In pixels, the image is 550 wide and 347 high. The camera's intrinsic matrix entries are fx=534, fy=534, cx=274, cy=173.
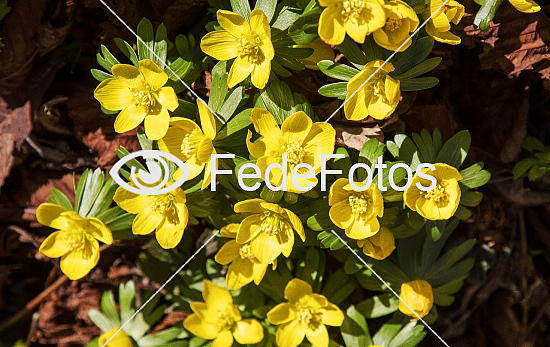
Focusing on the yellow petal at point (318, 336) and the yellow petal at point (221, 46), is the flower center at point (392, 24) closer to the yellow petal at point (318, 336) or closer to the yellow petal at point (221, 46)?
the yellow petal at point (221, 46)

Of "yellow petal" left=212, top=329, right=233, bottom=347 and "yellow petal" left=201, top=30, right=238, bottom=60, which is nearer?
"yellow petal" left=201, top=30, right=238, bottom=60

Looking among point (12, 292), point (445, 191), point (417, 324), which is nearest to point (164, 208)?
point (445, 191)

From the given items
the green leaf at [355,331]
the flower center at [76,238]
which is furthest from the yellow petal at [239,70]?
the green leaf at [355,331]

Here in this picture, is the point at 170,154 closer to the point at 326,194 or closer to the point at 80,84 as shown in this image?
the point at 326,194

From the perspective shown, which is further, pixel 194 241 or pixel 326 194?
pixel 194 241

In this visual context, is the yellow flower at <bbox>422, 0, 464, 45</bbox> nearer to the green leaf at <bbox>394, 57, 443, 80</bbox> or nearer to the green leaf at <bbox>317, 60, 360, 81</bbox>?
→ the green leaf at <bbox>394, 57, 443, 80</bbox>

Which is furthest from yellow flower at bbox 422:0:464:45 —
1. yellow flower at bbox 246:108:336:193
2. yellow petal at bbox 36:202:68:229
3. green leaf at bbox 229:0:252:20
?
yellow petal at bbox 36:202:68:229

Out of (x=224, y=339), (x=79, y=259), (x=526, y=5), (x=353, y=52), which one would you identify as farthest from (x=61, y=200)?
(x=526, y=5)
